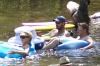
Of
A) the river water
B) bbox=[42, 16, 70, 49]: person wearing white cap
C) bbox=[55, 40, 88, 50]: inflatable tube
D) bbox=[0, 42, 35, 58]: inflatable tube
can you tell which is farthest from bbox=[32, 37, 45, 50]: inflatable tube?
bbox=[0, 42, 35, 58]: inflatable tube

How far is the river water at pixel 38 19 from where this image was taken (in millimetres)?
8805

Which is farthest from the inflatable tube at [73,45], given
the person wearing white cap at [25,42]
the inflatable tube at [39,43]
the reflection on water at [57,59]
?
the person wearing white cap at [25,42]

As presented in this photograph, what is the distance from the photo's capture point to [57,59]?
357 inches

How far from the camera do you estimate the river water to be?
880 cm

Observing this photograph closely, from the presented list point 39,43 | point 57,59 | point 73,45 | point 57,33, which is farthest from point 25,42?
point 57,33

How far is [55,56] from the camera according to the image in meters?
9.44

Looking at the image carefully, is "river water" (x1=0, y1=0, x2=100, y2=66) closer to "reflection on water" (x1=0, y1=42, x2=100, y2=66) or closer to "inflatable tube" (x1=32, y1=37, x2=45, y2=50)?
"reflection on water" (x1=0, y1=42, x2=100, y2=66)

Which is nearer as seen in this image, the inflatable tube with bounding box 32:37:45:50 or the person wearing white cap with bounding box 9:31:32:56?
the person wearing white cap with bounding box 9:31:32:56

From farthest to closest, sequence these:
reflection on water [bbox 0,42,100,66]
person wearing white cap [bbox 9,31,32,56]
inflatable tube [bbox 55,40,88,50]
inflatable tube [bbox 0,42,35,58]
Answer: inflatable tube [bbox 55,40,88,50], inflatable tube [bbox 0,42,35,58], person wearing white cap [bbox 9,31,32,56], reflection on water [bbox 0,42,100,66]

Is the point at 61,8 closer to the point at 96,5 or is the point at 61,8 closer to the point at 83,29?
the point at 96,5

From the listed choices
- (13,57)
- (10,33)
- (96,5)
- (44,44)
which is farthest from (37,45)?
(96,5)

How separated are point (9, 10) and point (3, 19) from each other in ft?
9.48

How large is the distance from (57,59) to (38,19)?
6769 mm

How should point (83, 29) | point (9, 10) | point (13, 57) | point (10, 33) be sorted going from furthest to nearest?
point (9, 10)
point (10, 33)
point (83, 29)
point (13, 57)
